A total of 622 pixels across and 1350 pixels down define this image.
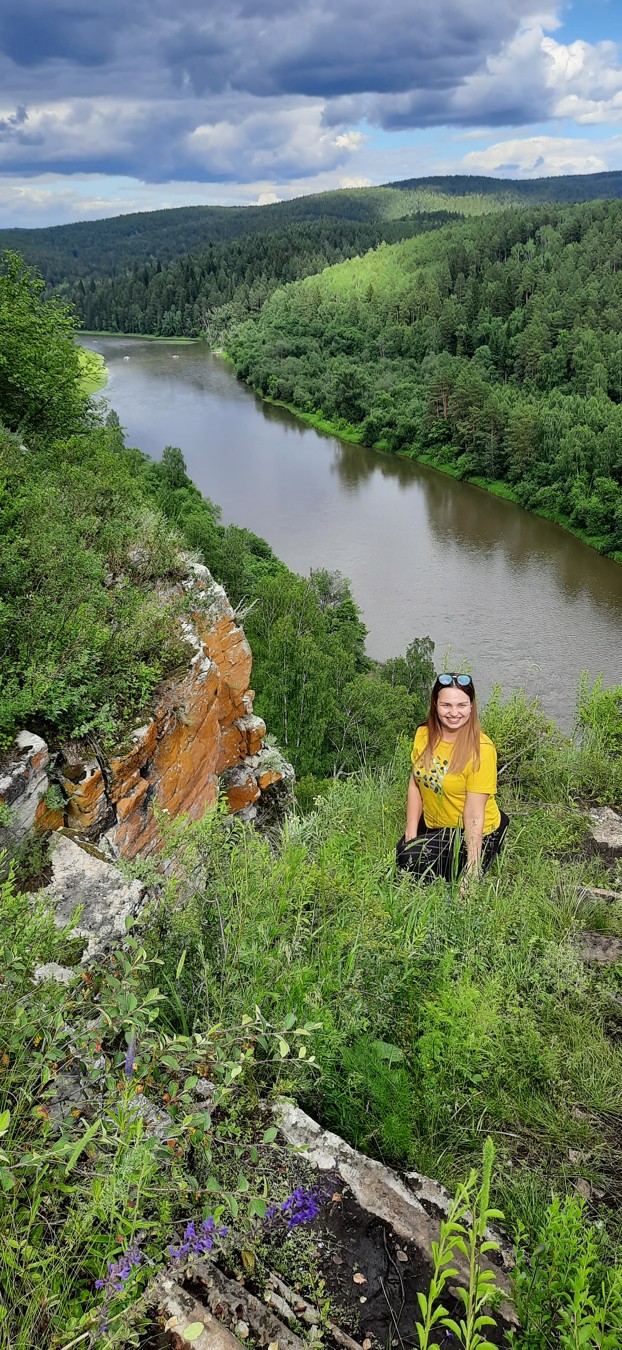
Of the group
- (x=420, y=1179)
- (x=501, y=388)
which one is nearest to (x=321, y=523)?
(x=501, y=388)

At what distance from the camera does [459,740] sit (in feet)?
11.5

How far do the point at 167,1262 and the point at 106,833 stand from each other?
3.25 metres

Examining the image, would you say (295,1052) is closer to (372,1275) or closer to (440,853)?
(372,1275)

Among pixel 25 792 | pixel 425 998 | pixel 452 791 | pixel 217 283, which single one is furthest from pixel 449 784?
pixel 217 283

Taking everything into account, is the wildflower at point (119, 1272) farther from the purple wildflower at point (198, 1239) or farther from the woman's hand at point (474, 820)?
the woman's hand at point (474, 820)

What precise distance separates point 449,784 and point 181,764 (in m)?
3.35

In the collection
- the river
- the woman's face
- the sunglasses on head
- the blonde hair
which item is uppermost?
the sunglasses on head

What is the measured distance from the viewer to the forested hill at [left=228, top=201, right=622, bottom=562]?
45.7 m

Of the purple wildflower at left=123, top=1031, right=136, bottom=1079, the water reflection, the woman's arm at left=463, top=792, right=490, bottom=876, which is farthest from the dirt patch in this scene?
the water reflection

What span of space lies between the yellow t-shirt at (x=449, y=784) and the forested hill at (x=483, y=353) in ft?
124

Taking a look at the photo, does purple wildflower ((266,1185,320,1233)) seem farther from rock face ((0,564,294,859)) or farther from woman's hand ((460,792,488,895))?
woman's hand ((460,792,488,895))

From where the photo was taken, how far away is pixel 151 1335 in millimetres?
1548

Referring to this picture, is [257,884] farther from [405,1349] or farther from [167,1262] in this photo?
[405,1349]

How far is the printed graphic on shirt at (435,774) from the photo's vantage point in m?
3.50
